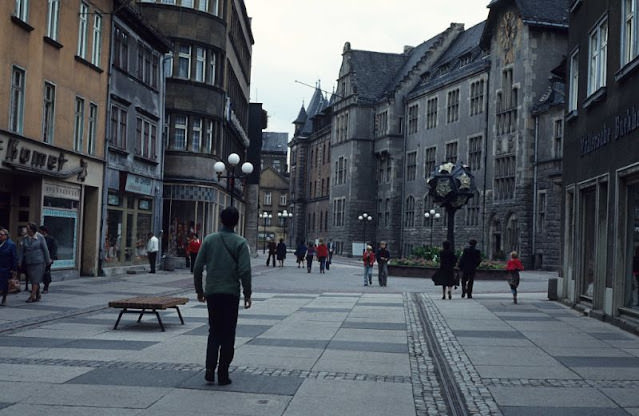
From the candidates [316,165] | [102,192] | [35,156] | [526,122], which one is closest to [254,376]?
[35,156]

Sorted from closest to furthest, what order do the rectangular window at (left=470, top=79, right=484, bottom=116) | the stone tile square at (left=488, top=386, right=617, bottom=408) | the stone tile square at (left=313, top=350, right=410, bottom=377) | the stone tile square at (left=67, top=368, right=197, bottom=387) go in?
the stone tile square at (left=488, top=386, right=617, bottom=408)
the stone tile square at (left=67, top=368, right=197, bottom=387)
the stone tile square at (left=313, top=350, right=410, bottom=377)
the rectangular window at (left=470, top=79, right=484, bottom=116)

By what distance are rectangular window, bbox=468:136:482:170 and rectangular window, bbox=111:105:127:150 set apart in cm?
3515

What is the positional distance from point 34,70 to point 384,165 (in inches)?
2418

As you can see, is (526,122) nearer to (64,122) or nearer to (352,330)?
(64,122)

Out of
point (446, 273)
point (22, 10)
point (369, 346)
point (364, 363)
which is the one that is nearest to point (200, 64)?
point (22, 10)

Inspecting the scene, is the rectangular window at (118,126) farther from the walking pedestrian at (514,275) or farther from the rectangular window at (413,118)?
the rectangular window at (413,118)

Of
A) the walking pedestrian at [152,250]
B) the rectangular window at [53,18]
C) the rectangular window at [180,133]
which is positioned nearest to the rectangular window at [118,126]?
the walking pedestrian at [152,250]

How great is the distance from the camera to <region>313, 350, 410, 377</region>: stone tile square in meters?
11.1

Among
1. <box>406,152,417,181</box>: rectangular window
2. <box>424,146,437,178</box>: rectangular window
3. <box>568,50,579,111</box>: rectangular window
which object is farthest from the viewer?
<box>406,152,417,181</box>: rectangular window

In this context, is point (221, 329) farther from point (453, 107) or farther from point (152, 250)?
point (453, 107)

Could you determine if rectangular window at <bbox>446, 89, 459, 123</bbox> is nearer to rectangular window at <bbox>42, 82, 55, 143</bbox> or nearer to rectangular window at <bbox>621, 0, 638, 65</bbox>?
rectangular window at <bbox>42, 82, 55, 143</bbox>

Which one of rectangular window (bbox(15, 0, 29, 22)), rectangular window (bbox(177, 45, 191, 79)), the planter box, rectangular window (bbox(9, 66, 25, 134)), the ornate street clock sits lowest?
the planter box

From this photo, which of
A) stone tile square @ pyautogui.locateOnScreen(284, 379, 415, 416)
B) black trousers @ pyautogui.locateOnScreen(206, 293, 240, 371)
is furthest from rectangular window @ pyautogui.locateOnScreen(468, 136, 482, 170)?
black trousers @ pyautogui.locateOnScreen(206, 293, 240, 371)

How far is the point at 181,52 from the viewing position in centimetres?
4112
